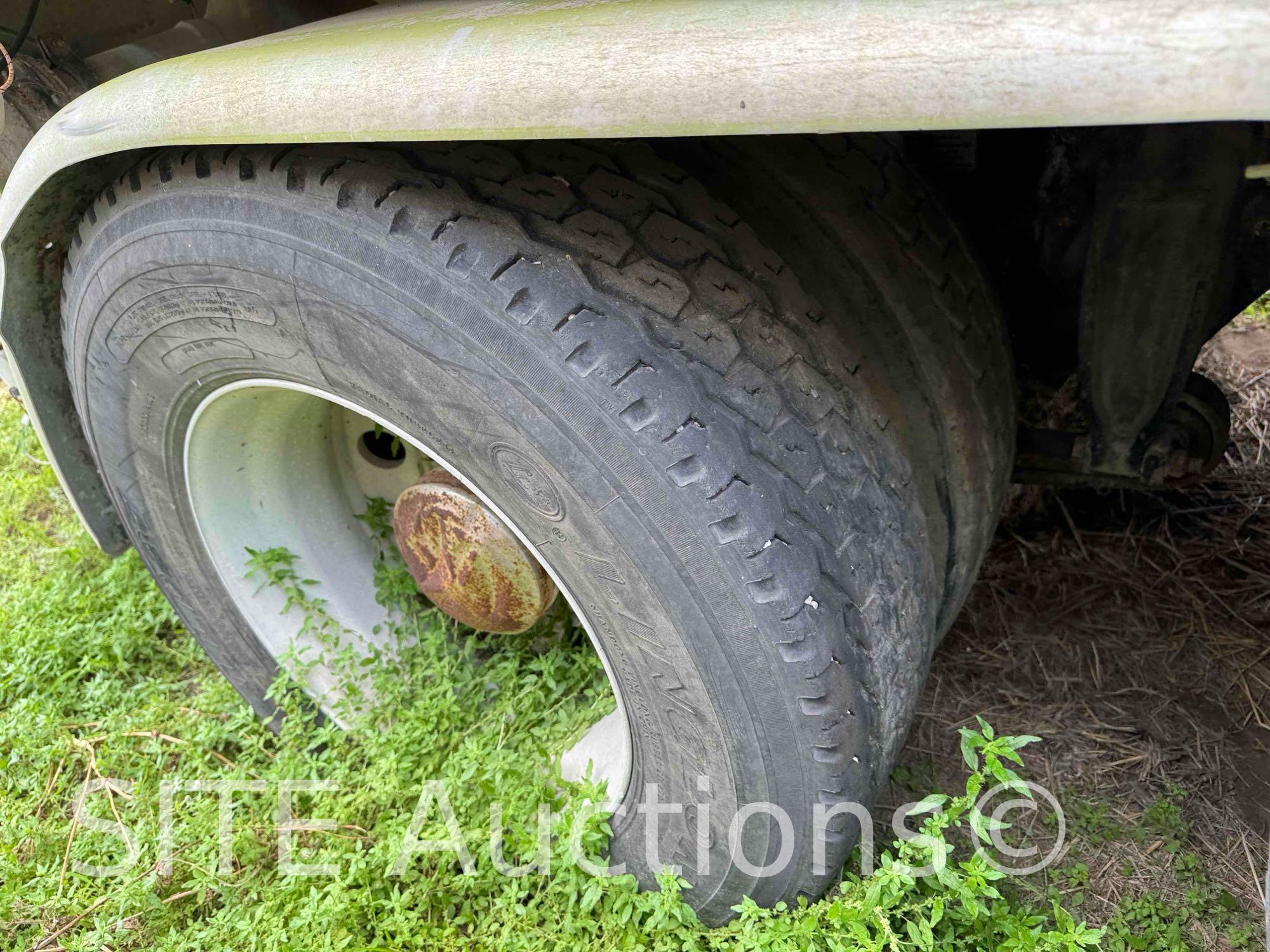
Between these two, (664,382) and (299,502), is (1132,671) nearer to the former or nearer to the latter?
(664,382)

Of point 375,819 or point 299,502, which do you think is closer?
point 375,819

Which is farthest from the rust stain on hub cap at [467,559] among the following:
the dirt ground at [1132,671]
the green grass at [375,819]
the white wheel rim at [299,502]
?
the dirt ground at [1132,671]

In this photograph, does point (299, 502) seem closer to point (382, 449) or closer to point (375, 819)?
point (382, 449)

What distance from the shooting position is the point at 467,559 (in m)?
1.47

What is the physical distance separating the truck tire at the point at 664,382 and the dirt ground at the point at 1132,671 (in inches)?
22.5

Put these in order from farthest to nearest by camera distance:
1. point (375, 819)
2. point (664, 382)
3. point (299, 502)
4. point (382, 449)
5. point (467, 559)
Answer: point (382, 449), point (299, 502), point (375, 819), point (467, 559), point (664, 382)

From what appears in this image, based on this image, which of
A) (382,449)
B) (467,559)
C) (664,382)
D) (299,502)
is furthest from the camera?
(382,449)

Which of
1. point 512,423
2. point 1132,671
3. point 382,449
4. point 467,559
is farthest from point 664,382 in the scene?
point 1132,671

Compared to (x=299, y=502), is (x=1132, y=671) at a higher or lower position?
A: lower

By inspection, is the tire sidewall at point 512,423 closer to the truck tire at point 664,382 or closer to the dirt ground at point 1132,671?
the truck tire at point 664,382

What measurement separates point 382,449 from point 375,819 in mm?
772

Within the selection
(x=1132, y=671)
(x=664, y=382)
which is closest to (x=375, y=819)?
(x=664, y=382)

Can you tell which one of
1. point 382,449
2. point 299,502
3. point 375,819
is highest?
point 382,449

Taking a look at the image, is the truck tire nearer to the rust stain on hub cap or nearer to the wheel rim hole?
the rust stain on hub cap
